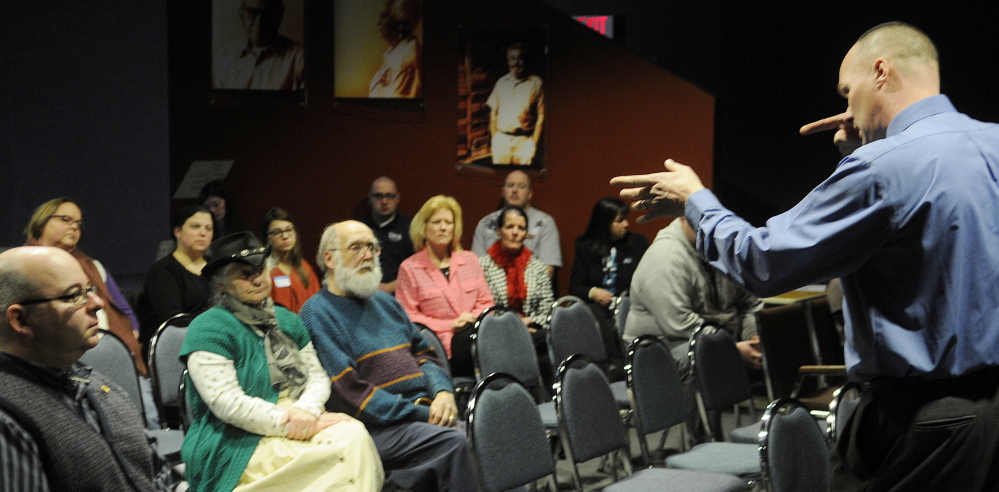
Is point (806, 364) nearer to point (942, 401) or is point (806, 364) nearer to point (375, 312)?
point (375, 312)

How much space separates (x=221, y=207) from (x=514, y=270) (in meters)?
2.38

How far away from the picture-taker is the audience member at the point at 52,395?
5.55ft

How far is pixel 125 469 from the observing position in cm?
191

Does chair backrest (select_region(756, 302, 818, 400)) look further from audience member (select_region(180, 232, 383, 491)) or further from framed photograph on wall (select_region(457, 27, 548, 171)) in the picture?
framed photograph on wall (select_region(457, 27, 548, 171))

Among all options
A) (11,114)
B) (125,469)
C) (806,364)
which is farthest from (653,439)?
(11,114)

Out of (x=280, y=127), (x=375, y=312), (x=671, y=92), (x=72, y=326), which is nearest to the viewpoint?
(x=72, y=326)

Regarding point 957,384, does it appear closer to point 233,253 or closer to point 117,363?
point 233,253

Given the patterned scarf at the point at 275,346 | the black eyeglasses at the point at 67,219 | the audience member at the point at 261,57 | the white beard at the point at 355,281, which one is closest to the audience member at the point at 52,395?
the patterned scarf at the point at 275,346

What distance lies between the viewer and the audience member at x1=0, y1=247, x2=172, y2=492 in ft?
5.55

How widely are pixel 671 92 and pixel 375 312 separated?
3.57m

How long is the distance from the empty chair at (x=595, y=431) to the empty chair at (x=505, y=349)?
0.87 m

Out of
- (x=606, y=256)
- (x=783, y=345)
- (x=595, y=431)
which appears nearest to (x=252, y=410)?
(x=595, y=431)

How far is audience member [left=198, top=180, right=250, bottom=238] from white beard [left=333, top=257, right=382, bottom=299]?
9.88 feet

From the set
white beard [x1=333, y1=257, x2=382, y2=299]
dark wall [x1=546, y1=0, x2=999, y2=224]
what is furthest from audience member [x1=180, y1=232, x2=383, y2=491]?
dark wall [x1=546, y1=0, x2=999, y2=224]
